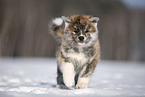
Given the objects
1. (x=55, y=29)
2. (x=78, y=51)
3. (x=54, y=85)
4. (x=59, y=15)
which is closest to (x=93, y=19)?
(x=78, y=51)

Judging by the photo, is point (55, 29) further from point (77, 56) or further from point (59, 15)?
point (59, 15)

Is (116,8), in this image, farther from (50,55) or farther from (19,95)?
(19,95)

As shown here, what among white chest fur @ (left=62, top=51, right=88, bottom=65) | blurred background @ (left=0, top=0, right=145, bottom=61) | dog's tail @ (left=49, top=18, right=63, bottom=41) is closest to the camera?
white chest fur @ (left=62, top=51, right=88, bottom=65)

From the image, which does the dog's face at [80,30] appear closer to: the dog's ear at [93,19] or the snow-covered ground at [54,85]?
the dog's ear at [93,19]

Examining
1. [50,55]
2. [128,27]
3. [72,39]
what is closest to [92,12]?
[128,27]

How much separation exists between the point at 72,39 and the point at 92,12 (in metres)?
22.9

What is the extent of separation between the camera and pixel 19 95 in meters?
3.10

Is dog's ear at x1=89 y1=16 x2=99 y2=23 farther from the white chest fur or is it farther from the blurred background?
the blurred background

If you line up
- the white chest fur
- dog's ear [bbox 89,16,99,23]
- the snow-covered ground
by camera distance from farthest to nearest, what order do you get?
dog's ear [bbox 89,16,99,23]
the white chest fur
the snow-covered ground

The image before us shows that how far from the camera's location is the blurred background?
22633 mm

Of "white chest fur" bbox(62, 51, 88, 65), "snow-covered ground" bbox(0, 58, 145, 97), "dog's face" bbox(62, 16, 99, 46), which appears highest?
"dog's face" bbox(62, 16, 99, 46)

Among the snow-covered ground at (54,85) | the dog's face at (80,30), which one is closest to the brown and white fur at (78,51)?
the dog's face at (80,30)

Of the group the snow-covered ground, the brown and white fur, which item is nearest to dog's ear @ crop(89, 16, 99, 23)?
the brown and white fur

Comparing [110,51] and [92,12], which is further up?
[92,12]
